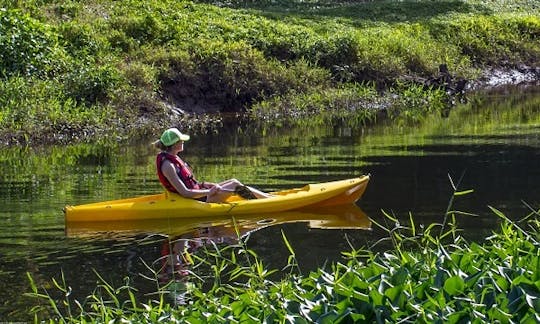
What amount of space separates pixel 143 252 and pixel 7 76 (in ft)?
38.1

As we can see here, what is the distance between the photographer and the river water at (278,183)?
978 centimetres

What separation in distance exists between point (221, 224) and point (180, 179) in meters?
0.73

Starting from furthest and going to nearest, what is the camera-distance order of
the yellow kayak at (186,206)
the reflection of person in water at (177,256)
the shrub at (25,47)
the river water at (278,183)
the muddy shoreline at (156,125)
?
the shrub at (25,47)
the muddy shoreline at (156,125)
the yellow kayak at (186,206)
the river water at (278,183)
the reflection of person in water at (177,256)

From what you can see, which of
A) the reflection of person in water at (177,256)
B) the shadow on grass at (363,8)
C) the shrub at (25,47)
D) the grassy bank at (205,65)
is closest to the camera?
the reflection of person in water at (177,256)

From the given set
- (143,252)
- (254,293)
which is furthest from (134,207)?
(254,293)

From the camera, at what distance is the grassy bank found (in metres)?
20.6

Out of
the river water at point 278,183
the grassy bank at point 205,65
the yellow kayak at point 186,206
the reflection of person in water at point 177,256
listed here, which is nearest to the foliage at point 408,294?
the river water at point 278,183

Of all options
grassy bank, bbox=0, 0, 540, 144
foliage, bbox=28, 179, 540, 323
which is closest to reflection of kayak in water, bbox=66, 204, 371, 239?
foliage, bbox=28, 179, 540, 323

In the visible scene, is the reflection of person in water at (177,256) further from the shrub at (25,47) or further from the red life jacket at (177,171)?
the shrub at (25,47)

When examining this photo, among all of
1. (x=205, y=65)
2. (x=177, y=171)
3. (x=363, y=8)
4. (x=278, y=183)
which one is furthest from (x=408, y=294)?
(x=363, y=8)

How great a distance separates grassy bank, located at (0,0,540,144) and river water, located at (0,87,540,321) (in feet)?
5.44

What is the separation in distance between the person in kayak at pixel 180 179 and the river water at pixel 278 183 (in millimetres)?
452

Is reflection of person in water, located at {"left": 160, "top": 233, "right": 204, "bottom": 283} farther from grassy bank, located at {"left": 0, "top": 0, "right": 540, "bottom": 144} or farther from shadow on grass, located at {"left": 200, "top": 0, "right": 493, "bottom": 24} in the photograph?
shadow on grass, located at {"left": 200, "top": 0, "right": 493, "bottom": 24}

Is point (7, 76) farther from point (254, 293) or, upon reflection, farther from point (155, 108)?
point (254, 293)
